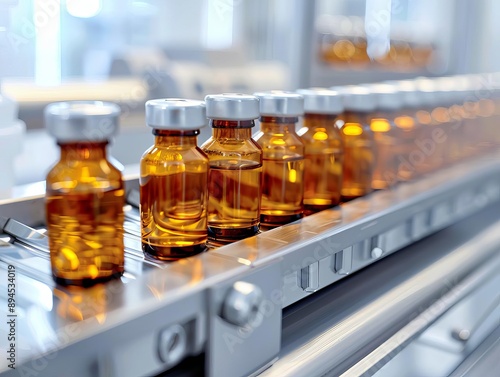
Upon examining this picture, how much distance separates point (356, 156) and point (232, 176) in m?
0.26

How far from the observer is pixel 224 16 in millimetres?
1878

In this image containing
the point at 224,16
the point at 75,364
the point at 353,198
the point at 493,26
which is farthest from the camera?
the point at 493,26

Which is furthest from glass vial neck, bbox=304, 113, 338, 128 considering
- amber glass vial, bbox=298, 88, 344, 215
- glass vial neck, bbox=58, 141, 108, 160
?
glass vial neck, bbox=58, 141, 108, 160

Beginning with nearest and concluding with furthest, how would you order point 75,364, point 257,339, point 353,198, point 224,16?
point 75,364 → point 257,339 → point 353,198 → point 224,16

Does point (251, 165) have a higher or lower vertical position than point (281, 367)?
higher

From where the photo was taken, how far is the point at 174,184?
0.54 metres

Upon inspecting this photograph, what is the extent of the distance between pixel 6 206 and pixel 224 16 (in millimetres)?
1398

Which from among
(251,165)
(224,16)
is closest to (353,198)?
(251,165)

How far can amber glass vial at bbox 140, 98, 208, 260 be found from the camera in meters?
0.52

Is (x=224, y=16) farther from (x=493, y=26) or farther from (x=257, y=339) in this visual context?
(x=257, y=339)

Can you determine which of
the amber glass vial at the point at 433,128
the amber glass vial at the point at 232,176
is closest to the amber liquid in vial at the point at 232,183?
the amber glass vial at the point at 232,176

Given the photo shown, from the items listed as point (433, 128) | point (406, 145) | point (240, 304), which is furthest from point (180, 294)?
point (433, 128)

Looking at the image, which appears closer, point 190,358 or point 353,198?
point 190,358

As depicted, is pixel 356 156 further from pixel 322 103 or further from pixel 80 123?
pixel 80 123
